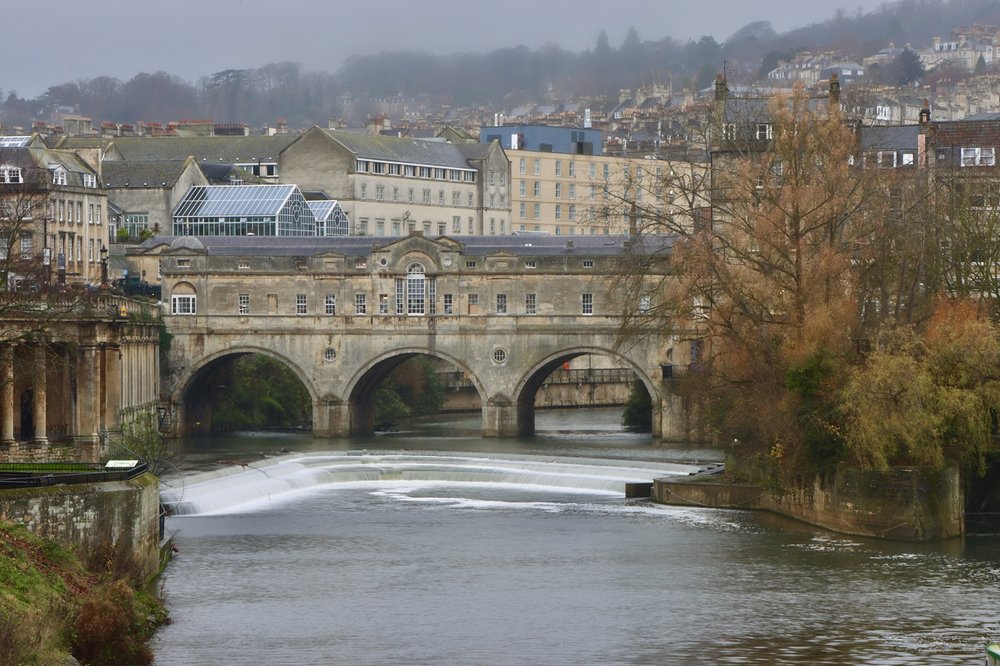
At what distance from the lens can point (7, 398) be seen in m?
59.5

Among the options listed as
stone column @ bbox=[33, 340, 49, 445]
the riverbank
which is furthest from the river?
stone column @ bbox=[33, 340, 49, 445]

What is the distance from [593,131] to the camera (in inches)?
6019

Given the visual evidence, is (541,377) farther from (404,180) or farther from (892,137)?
(404,180)

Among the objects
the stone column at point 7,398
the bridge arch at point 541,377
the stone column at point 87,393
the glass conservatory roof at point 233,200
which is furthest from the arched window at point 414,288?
the stone column at point 7,398

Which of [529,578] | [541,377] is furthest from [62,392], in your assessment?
[541,377]

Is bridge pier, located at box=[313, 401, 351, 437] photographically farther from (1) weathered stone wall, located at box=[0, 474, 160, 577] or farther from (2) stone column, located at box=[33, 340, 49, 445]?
(1) weathered stone wall, located at box=[0, 474, 160, 577]

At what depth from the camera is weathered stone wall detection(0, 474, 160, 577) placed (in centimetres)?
4047

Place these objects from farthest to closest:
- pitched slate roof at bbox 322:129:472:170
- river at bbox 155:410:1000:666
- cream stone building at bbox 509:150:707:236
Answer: cream stone building at bbox 509:150:707:236 < pitched slate roof at bbox 322:129:472:170 < river at bbox 155:410:1000:666

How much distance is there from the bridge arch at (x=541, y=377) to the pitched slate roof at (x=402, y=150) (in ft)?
123

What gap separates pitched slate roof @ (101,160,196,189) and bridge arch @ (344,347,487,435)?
25.5 m

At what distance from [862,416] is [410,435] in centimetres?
3797

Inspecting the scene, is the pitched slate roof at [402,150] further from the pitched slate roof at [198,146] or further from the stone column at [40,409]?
the stone column at [40,409]

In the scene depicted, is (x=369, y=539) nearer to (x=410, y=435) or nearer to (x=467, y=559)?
(x=467, y=559)

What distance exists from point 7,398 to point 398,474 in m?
14.8
